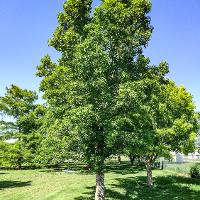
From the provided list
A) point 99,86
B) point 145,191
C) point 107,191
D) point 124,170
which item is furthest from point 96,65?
point 124,170

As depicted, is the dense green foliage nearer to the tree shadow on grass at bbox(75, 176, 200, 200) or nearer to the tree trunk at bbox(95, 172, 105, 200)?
the tree trunk at bbox(95, 172, 105, 200)

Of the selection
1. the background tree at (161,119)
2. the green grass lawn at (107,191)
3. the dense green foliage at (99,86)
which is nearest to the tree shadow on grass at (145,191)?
the green grass lawn at (107,191)

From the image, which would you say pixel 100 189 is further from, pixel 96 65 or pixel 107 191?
pixel 96 65

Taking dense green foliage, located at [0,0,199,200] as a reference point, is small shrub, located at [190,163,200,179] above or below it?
below

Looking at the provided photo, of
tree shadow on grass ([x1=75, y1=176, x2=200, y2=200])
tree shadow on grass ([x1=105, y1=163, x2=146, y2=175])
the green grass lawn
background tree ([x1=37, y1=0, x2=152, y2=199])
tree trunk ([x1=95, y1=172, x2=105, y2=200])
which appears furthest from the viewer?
tree shadow on grass ([x1=105, y1=163, x2=146, y2=175])

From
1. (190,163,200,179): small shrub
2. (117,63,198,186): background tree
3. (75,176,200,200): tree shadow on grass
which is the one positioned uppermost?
(117,63,198,186): background tree

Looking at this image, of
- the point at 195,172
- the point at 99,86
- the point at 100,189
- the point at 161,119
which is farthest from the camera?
the point at 195,172

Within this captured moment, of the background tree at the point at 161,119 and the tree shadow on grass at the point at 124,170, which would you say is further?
the tree shadow on grass at the point at 124,170

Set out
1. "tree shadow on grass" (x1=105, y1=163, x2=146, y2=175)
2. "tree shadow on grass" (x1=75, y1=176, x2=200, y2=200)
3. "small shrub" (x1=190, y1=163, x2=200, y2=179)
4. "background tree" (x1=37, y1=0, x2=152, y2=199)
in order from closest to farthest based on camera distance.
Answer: "background tree" (x1=37, y1=0, x2=152, y2=199) → "tree shadow on grass" (x1=75, y1=176, x2=200, y2=200) → "small shrub" (x1=190, y1=163, x2=200, y2=179) → "tree shadow on grass" (x1=105, y1=163, x2=146, y2=175)

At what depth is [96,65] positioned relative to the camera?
18.0 metres

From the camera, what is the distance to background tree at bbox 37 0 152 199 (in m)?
17.9

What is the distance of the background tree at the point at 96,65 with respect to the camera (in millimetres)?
17859

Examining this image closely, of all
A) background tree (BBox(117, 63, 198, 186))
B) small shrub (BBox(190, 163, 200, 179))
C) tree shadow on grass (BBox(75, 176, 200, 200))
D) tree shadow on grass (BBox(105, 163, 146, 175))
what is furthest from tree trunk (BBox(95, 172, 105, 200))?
small shrub (BBox(190, 163, 200, 179))

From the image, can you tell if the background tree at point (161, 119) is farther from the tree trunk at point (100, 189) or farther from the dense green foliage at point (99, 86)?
the tree trunk at point (100, 189)
